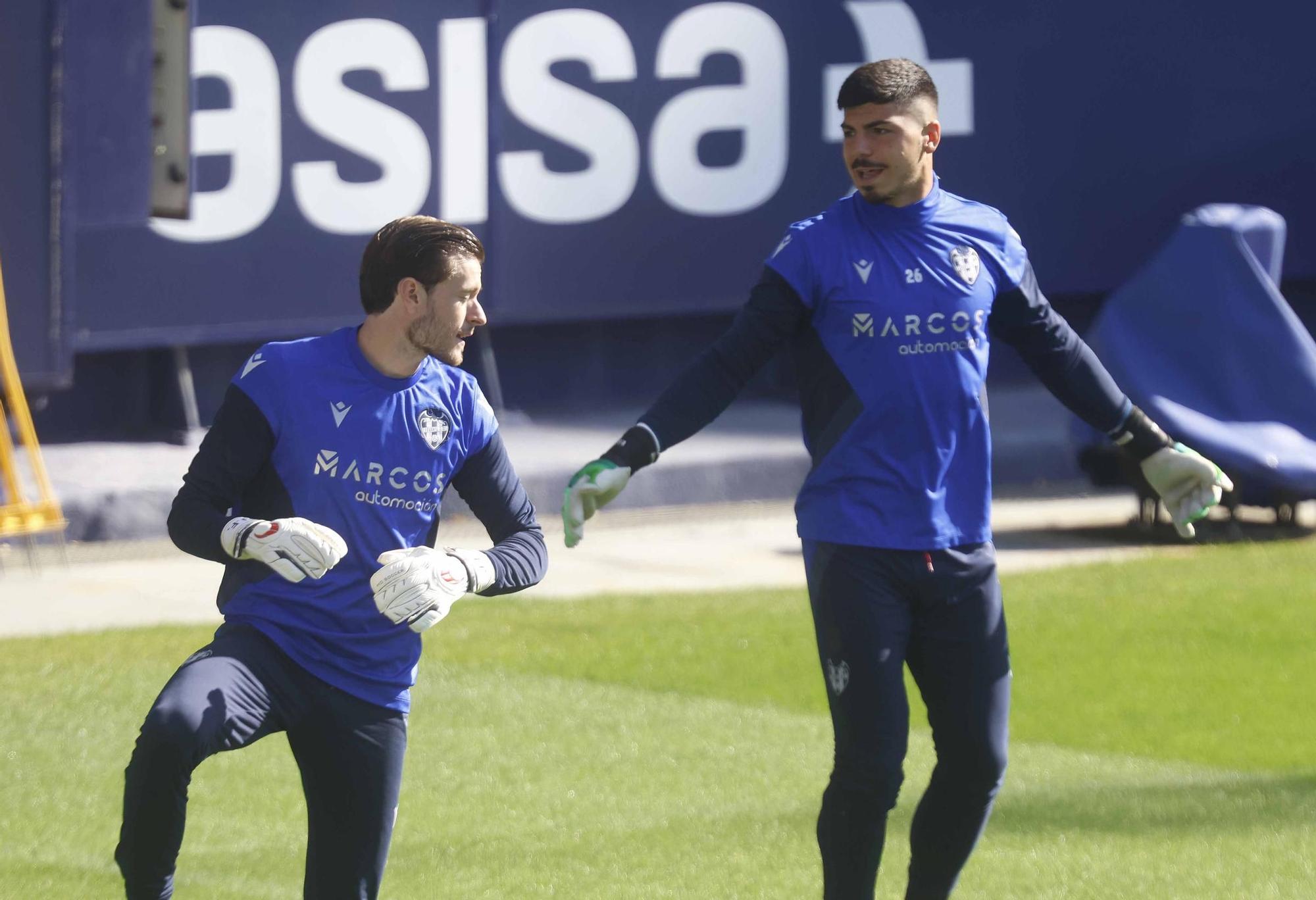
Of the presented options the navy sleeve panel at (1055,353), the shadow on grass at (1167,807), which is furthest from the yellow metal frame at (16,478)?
the navy sleeve panel at (1055,353)

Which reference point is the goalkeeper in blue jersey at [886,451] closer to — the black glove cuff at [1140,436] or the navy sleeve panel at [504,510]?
the navy sleeve panel at [504,510]

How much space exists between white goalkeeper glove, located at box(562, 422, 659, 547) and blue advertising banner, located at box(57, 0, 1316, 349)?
8454 millimetres

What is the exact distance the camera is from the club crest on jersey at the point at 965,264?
16.7 ft

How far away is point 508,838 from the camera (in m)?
6.70

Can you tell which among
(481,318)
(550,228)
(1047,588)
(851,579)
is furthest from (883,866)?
(550,228)

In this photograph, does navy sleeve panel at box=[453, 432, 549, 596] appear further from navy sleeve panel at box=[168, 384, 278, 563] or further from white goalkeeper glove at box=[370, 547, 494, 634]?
navy sleeve panel at box=[168, 384, 278, 563]

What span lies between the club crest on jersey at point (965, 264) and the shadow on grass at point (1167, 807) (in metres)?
2.34

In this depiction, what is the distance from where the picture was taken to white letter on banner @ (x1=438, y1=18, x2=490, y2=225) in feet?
46.6

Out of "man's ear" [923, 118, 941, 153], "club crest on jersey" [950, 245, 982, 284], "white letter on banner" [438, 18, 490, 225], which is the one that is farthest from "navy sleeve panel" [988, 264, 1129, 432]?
"white letter on banner" [438, 18, 490, 225]

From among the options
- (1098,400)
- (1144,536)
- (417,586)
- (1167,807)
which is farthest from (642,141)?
(417,586)

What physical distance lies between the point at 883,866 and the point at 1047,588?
16.4 ft

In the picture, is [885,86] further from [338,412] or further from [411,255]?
[338,412]

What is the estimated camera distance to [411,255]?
15.0ft

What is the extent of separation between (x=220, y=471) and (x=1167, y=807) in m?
3.84
